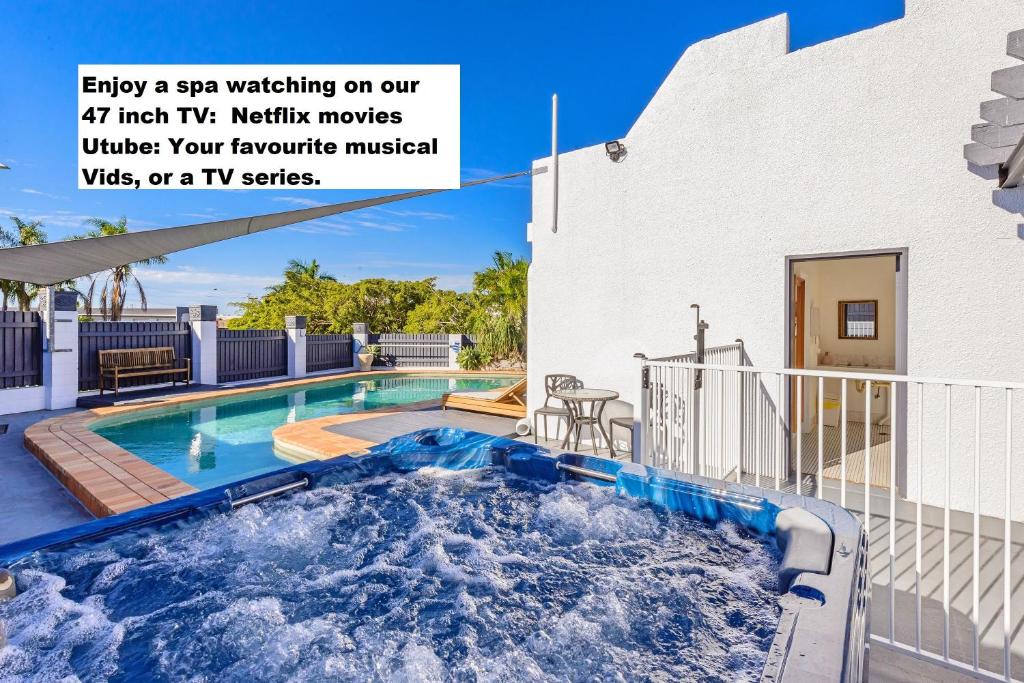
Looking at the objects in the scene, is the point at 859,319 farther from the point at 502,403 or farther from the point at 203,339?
the point at 203,339

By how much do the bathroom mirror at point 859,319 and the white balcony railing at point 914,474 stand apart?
3653 mm

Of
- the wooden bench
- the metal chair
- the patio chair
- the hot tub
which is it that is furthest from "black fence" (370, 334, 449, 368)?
the hot tub

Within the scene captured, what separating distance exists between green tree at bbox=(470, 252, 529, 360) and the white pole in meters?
7.16

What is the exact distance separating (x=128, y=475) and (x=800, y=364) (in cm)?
705

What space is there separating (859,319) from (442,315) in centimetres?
1445

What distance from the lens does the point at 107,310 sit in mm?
25031

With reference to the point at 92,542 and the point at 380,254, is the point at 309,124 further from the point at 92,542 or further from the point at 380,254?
the point at 380,254

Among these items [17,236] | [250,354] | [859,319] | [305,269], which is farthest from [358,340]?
[859,319]

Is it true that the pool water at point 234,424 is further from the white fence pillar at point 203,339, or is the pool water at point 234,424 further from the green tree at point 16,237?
the green tree at point 16,237

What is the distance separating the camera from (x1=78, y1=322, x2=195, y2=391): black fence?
10.6 metres

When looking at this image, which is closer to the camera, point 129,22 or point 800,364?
point 800,364

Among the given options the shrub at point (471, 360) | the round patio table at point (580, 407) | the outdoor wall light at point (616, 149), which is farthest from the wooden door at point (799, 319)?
the shrub at point (471, 360)

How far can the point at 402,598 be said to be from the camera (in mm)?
2486

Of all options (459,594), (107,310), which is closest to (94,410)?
(459,594)
